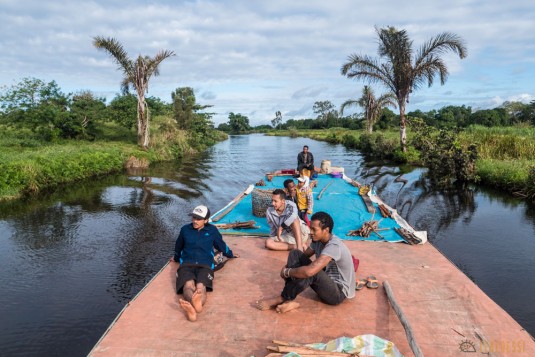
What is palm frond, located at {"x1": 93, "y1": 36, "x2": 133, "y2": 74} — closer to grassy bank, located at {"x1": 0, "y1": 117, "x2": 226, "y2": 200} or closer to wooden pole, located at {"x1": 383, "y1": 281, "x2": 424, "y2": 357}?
grassy bank, located at {"x1": 0, "y1": 117, "x2": 226, "y2": 200}

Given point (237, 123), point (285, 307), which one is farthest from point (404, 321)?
point (237, 123)

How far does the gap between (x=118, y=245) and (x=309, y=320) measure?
230 inches

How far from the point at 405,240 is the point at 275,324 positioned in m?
3.94

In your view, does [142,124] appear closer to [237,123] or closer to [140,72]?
[140,72]

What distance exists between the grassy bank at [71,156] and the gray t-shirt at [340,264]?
12.4 m

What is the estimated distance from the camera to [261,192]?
949 cm

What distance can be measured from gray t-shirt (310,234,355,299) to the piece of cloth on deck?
1.00m

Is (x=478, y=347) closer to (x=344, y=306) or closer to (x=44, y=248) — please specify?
(x=344, y=306)

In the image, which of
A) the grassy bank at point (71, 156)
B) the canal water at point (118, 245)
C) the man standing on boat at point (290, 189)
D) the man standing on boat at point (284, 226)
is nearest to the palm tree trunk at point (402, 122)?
the canal water at point (118, 245)

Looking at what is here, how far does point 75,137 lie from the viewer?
25250 mm

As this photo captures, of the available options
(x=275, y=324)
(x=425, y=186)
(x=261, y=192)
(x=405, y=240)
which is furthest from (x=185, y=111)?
(x=275, y=324)

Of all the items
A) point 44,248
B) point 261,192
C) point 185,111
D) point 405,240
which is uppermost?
point 185,111

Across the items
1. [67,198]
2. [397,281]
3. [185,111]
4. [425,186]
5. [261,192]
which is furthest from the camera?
[185,111]

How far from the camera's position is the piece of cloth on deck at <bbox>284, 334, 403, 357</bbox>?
11.9ft
